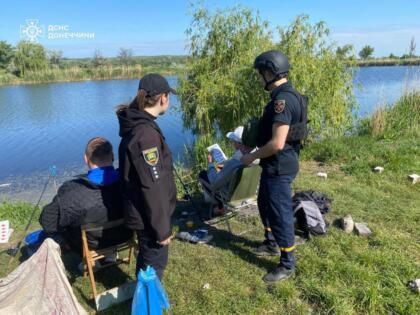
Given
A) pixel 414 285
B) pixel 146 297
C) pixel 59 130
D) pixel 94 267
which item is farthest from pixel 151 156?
pixel 59 130

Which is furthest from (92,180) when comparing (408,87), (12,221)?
(408,87)

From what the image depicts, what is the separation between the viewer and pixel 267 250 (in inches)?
146

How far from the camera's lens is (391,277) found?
3.12m

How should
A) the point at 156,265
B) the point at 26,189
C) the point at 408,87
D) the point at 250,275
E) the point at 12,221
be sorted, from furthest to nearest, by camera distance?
the point at 408,87 < the point at 26,189 < the point at 12,221 < the point at 250,275 < the point at 156,265

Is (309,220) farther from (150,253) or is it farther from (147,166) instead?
(147,166)

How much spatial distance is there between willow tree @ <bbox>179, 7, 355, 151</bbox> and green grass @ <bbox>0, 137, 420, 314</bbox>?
2.81 m

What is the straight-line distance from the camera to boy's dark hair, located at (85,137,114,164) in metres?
2.94

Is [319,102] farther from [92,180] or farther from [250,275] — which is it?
[92,180]

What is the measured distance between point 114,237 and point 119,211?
0.26 m

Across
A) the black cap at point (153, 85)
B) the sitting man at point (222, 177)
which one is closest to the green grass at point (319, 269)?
the sitting man at point (222, 177)

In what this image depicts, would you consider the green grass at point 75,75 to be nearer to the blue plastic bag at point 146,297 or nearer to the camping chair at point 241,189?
the camping chair at point 241,189

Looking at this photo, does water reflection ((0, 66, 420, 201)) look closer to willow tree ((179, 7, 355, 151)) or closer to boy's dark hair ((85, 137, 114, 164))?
willow tree ((179, 7, 355, 151))

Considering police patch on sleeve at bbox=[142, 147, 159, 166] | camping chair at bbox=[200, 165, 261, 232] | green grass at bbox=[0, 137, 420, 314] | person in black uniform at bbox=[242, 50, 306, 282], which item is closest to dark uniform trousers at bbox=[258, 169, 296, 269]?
person in black uniform at bbox=[242, 50, 306, 282]

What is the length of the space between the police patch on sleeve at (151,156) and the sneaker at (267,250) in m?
1.80
